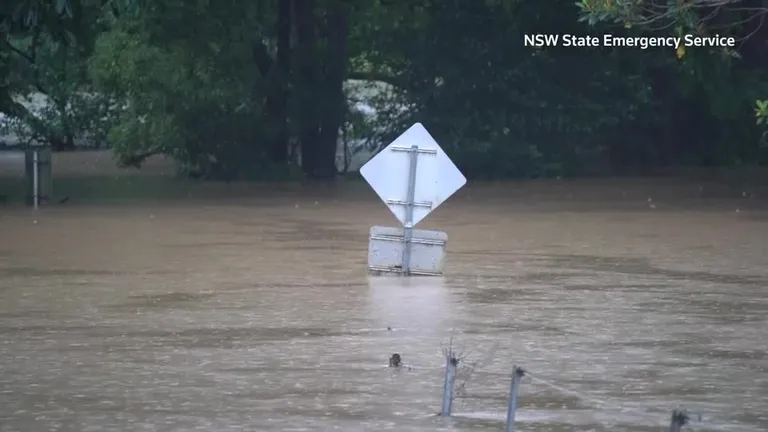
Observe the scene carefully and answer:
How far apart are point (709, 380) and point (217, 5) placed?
79.6 ft

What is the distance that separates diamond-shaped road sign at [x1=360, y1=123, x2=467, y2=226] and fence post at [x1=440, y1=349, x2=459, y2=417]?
25.4 ft

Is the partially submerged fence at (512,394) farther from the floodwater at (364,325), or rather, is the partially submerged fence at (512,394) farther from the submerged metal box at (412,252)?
the submerged metal box at (412,252)

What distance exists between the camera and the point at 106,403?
10.3m

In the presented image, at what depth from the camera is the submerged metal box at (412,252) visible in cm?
1755

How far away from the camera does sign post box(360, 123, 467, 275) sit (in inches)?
691

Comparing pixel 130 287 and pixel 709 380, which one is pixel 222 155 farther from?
pixel 709 380

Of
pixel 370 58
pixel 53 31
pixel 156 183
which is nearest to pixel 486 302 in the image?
pixel 53 31

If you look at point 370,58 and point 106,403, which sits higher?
point 370,58

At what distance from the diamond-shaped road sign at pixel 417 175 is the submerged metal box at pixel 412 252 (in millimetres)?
233

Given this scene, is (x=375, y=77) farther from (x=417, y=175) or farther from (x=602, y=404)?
(x=602, y=404)

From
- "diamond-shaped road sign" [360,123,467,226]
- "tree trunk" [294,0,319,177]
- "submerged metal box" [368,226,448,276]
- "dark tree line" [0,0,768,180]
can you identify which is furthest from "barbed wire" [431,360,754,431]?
"tree trunk" [294,0,319,177]

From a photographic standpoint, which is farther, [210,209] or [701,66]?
[701,66]

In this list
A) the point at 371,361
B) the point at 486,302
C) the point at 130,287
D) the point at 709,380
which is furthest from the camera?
the point at 130,287

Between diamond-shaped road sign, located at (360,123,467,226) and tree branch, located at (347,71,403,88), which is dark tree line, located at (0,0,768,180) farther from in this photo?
diamond-shaped road sign, located at (360,123,467,226)
